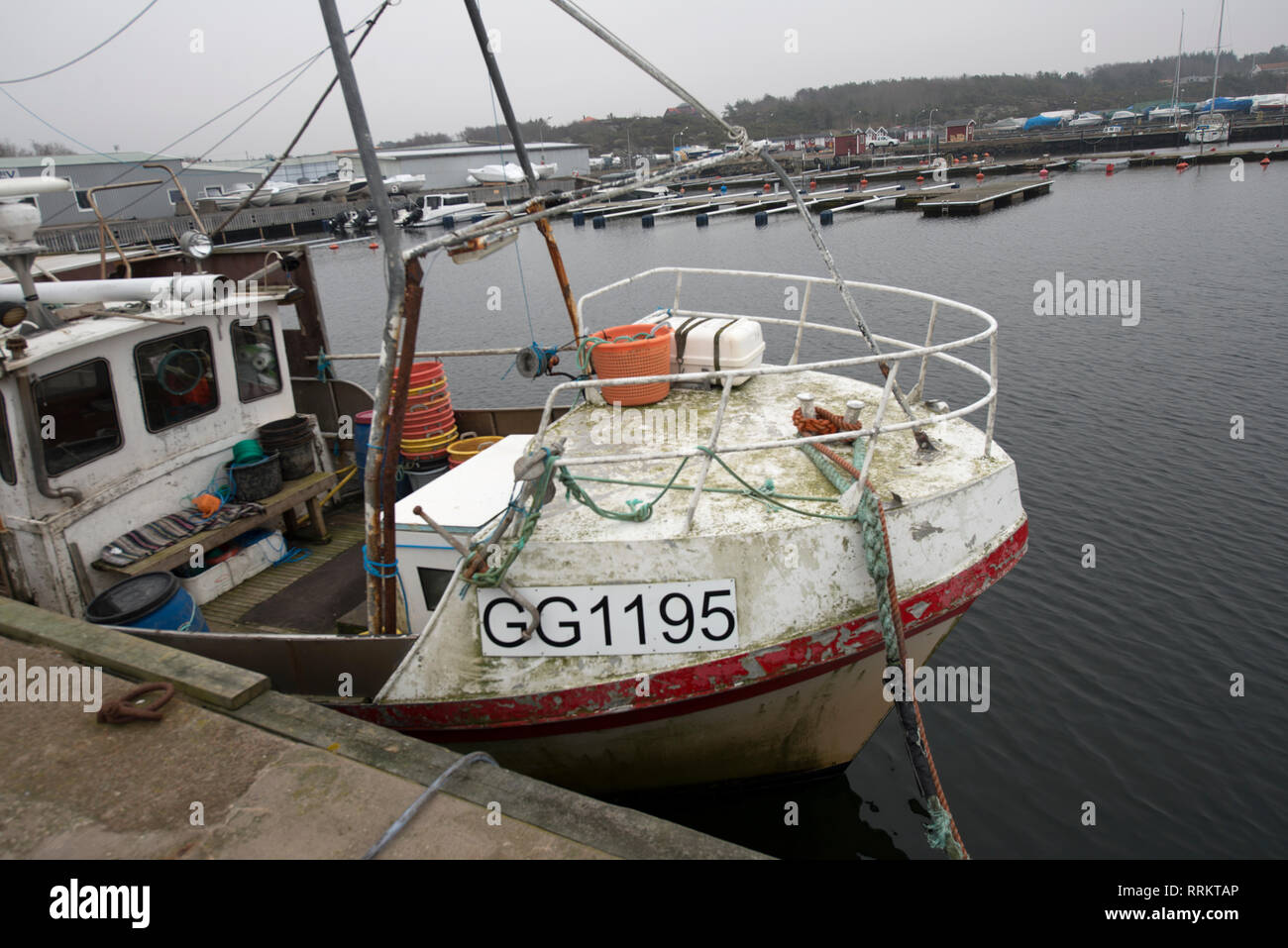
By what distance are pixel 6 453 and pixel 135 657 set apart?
90.7 inches

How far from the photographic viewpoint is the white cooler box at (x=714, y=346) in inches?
278

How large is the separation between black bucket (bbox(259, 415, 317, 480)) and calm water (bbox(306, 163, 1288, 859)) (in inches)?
195

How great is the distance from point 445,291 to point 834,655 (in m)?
32.8

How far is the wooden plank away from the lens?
5156 mm

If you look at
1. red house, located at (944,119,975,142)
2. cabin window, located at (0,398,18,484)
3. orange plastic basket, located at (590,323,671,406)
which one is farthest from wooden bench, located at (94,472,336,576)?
red house, located at (944,119,975,142)

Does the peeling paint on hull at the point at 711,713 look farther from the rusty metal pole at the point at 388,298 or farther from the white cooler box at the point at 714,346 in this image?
the white cooler box at the point at 714,346

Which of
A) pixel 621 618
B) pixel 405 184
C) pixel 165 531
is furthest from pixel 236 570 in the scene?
pixel 405 184

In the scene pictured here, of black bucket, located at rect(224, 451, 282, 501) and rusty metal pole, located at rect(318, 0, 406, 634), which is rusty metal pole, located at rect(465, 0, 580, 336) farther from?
black bucket, located at rect(224, 451, 282, 501)

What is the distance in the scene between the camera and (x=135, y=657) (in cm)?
548

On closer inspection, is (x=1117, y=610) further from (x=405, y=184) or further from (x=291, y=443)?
(x=405, y=184)

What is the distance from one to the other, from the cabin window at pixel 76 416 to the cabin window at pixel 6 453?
218 millimetres

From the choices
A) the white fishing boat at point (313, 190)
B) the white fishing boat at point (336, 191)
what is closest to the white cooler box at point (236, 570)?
the white fishing boat at point (313, 190)

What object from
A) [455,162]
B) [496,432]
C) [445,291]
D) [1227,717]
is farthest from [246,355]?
[455,162]
